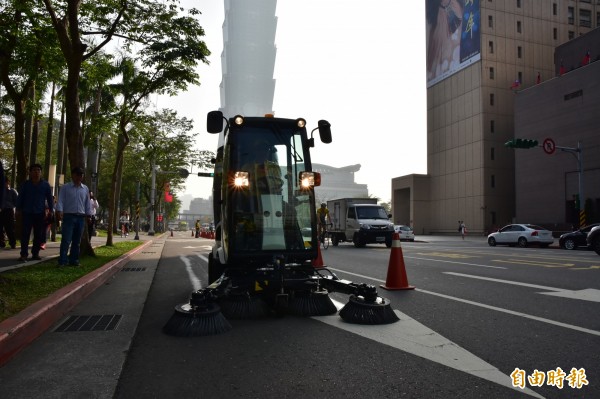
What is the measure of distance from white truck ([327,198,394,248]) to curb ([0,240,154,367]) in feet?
49.1

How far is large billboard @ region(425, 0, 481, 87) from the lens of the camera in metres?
54.2

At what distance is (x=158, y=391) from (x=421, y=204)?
62.4 m

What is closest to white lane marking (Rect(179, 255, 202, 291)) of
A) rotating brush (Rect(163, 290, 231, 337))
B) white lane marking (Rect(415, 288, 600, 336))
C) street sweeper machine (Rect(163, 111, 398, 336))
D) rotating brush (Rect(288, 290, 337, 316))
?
street sweeper machine (Rect(163, 111, 398, 336))

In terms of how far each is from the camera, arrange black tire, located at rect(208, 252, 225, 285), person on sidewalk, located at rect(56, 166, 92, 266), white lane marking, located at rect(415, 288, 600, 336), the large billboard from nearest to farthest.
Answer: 1. white lane marking, located at rect(415, 288, 600, 336)
2. black tire, located at rect(208, 252, 225, 285)
3. person on sidewalk, located at rect(56, 166, 92, 266)
4. the large billboard

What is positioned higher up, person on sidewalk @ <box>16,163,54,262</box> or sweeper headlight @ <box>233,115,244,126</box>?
sweeper headlight @ <box>233,115,244,126</box>

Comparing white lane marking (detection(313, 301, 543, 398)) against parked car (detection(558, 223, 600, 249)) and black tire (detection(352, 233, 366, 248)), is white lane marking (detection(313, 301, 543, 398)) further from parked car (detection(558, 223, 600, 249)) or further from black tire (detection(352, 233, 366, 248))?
parked car (detection(558, 223, 600, 249))

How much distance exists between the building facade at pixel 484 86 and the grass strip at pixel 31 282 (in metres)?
49.9

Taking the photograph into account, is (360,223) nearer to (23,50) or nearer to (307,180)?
(23,50)

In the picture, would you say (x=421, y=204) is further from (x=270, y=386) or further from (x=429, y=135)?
(x=270, y=386)

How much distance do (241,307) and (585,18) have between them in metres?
69.2

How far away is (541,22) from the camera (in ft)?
184

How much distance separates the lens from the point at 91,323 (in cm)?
502

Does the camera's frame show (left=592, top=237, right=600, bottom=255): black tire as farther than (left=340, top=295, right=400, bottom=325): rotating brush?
Yes

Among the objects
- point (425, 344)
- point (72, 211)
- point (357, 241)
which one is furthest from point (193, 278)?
point (357, 241)
